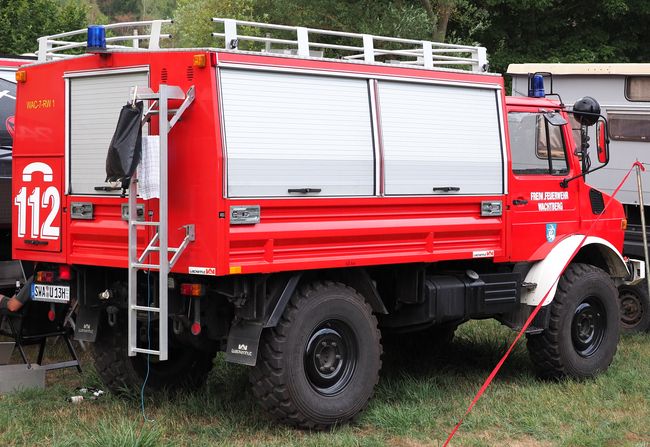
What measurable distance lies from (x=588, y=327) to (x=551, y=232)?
952 mm

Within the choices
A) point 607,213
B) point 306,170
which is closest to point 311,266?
point 306,170

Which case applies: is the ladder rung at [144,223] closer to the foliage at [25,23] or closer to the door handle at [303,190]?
the door handle at [303,190]

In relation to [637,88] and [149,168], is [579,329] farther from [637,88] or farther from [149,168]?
[149,168]

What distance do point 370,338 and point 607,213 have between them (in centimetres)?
331

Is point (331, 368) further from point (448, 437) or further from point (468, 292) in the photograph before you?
point (468, 292)

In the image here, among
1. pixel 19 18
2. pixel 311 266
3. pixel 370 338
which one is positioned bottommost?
pixel 370 338

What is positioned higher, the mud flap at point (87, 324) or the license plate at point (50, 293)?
the license plate at point (50, 293)

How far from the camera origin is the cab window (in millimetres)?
8836

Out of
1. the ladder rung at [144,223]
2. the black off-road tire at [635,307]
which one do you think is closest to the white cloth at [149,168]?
the ladder rung at [144,223]

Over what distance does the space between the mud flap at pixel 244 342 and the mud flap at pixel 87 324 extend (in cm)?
122

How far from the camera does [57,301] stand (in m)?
7.54

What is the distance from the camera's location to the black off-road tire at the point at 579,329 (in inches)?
345

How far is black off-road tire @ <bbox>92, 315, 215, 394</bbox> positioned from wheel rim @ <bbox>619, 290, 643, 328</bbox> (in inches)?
212

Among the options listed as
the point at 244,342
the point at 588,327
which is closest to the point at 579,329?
the point at 588,327
